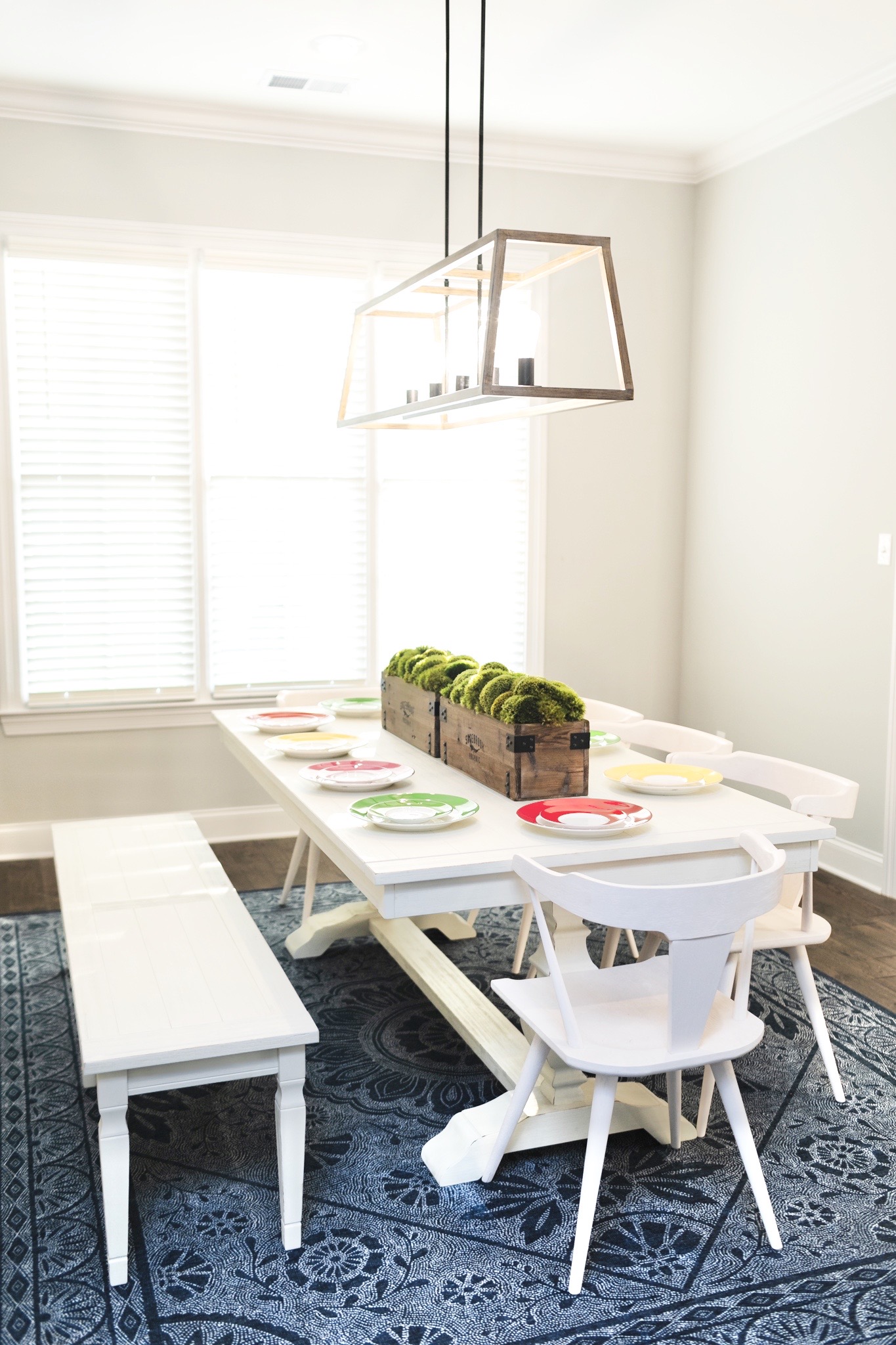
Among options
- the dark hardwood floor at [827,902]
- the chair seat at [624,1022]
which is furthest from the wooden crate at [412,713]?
the dark hardwood floor at [827,902]

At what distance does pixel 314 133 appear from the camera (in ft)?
15.3

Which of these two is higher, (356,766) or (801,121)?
(801,121)

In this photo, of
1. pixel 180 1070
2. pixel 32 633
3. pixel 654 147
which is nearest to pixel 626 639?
pixel 654 147

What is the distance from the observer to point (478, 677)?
2795 mm

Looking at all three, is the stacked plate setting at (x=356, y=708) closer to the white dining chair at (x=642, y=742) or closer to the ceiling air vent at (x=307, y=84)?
the white dining chair at (x=642, y=742)

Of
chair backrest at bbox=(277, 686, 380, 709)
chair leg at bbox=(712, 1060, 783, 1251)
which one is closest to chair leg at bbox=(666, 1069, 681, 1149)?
chair leg at bbox=(712, 1060, 783, 1251)

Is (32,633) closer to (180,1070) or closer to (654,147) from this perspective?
(180,1070)

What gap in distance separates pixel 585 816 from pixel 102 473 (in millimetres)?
2999

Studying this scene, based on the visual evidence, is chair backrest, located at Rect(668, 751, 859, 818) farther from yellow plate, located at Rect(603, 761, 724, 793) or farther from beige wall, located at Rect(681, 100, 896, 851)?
beige wall, located at Rect(681, 100, 896, 851)

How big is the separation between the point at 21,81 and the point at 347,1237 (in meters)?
4.07

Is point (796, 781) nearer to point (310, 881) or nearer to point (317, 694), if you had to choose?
point (310, 881)

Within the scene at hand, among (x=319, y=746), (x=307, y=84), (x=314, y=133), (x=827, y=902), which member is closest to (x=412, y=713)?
(x=319, y=746)

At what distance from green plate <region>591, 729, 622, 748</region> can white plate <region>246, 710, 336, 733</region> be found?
0.79 m

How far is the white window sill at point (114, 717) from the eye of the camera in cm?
→ 460
